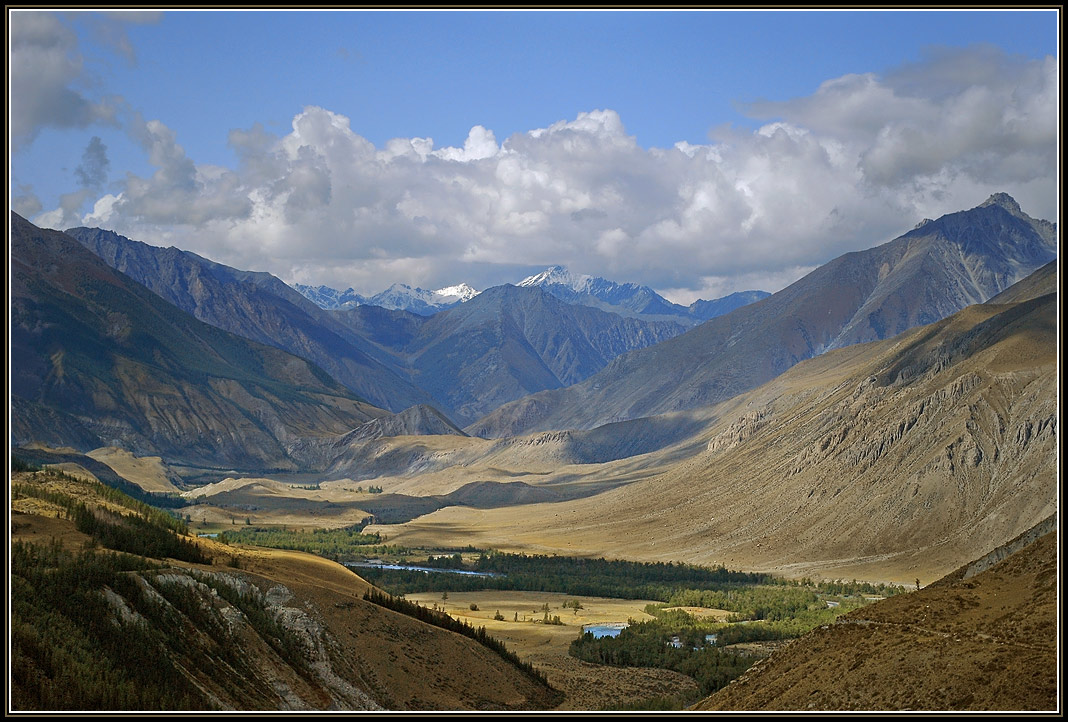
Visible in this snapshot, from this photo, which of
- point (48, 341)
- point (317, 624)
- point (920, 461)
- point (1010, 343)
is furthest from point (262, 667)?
point (48, 341)

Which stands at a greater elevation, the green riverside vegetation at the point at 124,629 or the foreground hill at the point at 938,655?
the green riverside vegetation at the point at 124,629

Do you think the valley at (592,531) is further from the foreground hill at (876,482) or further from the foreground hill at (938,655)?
the foreground hill at (876,482)

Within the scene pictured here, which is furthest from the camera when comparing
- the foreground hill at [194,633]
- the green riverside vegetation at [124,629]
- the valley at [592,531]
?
the valley at [592,531]

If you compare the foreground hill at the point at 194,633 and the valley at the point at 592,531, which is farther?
the valley at the point at 592,531

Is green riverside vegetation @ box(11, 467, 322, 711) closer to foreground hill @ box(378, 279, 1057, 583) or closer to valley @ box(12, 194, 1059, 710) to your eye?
valley @ box(12, 194, 1059, 710)

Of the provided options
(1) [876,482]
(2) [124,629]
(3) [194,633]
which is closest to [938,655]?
(3) [194,633]

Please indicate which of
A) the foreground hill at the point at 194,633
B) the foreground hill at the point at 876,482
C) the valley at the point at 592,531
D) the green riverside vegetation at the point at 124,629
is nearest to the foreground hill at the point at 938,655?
the valley at the point at 592,531

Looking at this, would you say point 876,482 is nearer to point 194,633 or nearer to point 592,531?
point 592,531

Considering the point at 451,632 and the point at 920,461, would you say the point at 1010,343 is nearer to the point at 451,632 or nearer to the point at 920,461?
the point at 920,461
